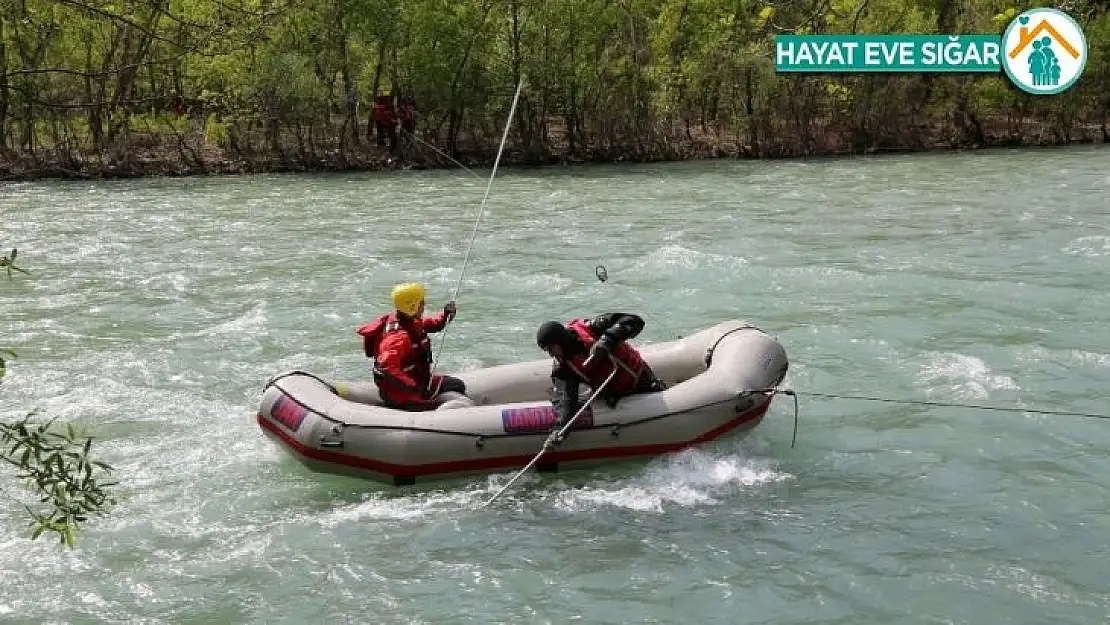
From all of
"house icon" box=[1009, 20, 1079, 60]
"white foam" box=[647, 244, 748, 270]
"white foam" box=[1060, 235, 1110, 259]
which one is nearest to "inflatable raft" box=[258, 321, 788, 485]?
"white foam" box=[647, 244, 748, 270]

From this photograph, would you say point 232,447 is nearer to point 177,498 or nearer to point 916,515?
point 177,498

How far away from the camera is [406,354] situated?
308 inches

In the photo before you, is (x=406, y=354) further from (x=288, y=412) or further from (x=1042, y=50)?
(x=1042, y=50)

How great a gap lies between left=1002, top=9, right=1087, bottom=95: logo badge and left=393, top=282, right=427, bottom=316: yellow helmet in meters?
5.49

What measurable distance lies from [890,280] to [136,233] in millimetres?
10715

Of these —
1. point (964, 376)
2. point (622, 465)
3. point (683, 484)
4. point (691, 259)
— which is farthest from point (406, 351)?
point (691, 259)

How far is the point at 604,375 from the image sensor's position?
751cm

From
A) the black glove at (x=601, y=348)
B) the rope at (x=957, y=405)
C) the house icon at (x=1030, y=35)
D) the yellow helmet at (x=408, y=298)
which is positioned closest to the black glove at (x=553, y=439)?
the black glove at (x=601, y=348)

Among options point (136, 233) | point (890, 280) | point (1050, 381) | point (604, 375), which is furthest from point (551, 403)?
point (136, 233)

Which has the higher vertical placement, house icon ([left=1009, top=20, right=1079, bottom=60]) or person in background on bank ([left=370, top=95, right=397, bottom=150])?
house icon ([left=1009, top=20, right=1079, bottom=60])

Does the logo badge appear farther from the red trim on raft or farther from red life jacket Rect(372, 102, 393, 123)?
red life jacket Rect(372, 102, 393, 123)

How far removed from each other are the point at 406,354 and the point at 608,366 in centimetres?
137

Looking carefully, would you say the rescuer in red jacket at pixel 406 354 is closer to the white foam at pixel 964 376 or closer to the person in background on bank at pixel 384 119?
the white foam at pixel 964 376

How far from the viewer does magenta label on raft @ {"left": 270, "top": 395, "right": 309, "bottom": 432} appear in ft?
24.3
